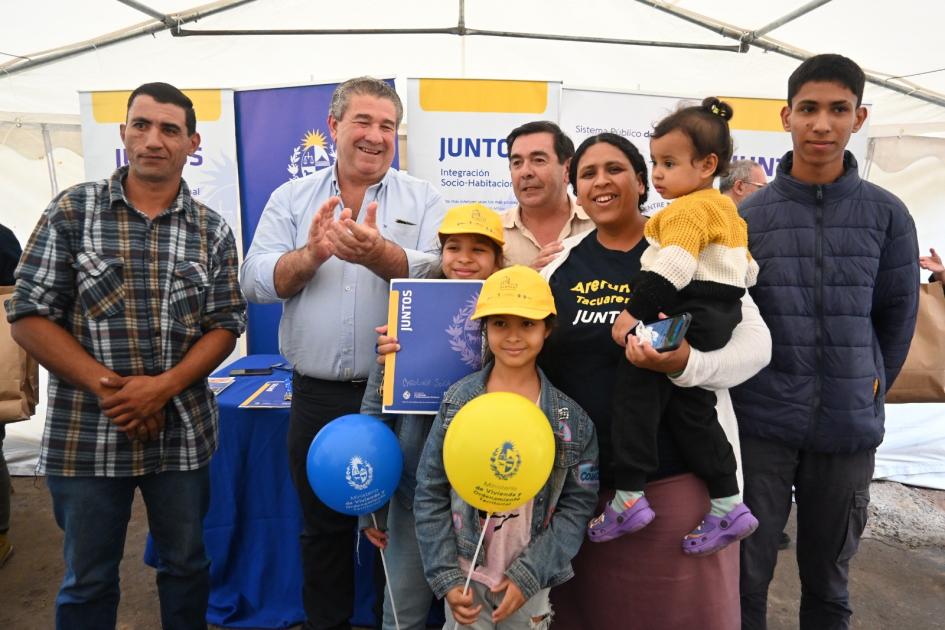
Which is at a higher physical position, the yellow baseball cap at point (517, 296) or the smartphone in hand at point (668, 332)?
the yellow baseball cap at point (517, 296)

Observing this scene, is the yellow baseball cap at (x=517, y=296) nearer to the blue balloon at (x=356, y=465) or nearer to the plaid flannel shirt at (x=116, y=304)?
the blue balloon at (x=356, y=465)

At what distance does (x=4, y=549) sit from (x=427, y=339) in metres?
3.27

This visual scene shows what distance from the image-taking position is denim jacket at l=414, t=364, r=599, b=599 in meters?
1.48

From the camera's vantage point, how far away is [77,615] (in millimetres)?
1795

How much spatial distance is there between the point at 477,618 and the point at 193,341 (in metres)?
1.35

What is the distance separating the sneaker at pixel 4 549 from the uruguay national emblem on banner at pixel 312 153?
9.29 feet

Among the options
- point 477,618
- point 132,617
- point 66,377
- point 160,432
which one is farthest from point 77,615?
point 477,618

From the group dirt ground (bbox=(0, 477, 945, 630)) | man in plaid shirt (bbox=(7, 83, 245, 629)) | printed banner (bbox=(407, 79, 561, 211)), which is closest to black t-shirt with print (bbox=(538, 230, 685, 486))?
man in plaid shirt (bbox=(7, 83, 245, 629))

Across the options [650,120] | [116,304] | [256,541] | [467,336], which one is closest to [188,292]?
[116,304]

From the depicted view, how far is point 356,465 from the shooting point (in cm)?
154

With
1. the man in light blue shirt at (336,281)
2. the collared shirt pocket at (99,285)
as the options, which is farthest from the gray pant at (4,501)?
the man in light blue shirt at (336,281)

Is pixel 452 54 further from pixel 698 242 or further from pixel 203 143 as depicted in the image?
pixel 698 242

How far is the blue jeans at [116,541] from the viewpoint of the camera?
70.2 inches

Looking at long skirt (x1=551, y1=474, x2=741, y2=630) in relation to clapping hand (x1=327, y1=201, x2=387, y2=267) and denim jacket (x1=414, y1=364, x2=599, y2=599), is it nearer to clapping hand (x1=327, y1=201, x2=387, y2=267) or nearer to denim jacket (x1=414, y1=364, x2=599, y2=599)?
denim jacket (x1=414, y1=364, x2=599, y2=599)
